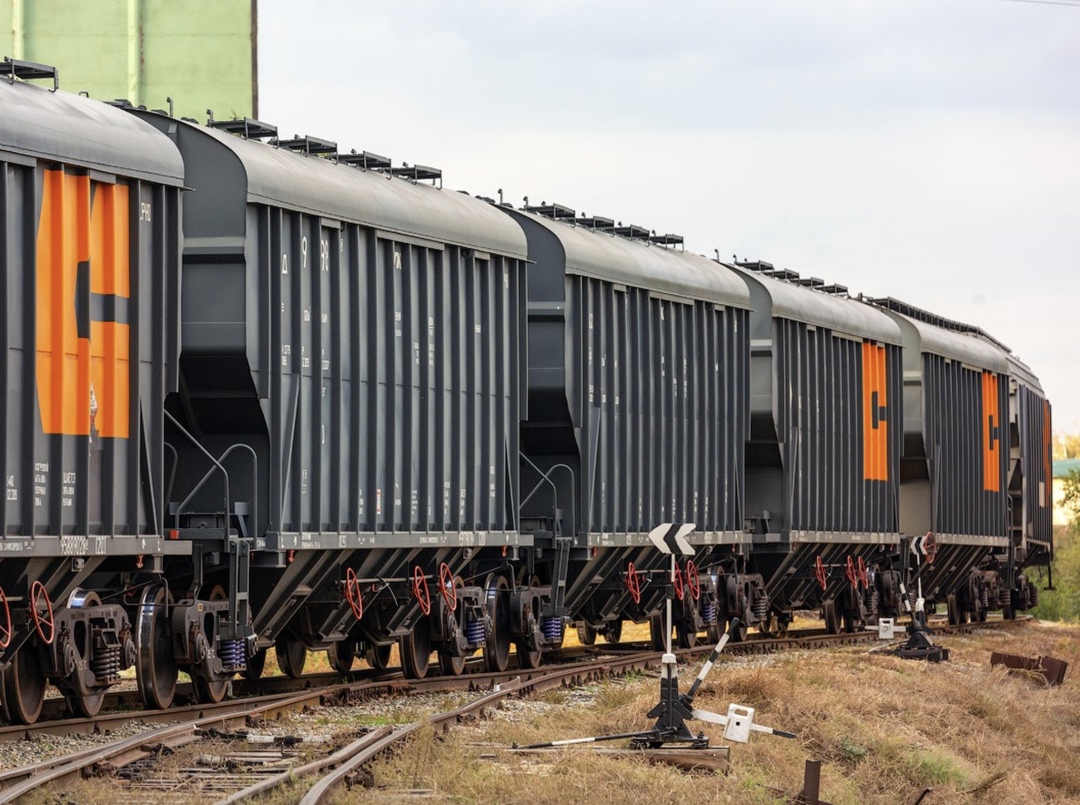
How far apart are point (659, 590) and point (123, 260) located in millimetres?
13466

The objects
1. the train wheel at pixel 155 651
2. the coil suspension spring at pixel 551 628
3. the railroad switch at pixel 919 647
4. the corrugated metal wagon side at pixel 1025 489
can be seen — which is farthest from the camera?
the corrugated metal wagon side at pixel 1025 489

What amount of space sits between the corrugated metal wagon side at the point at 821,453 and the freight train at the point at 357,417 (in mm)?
94

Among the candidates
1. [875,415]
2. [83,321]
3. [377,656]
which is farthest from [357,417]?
[875,415]

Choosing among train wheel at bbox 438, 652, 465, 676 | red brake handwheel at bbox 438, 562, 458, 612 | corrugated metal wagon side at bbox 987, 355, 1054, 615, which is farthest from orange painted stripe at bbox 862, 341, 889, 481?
red brake handwheel at bbox 438, 562, 458, 612

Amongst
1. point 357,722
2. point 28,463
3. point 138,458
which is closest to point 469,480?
point 357,722

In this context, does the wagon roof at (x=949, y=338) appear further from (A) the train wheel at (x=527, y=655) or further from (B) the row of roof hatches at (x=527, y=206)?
(A) the train wheel at (x=527, y=655)

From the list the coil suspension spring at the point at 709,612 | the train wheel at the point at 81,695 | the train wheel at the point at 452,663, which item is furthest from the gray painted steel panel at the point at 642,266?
the train wheel at the point at 81,695

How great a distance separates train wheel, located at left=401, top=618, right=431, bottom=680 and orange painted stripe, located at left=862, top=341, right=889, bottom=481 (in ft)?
47.7

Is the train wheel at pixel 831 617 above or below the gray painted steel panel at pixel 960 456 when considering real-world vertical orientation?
below

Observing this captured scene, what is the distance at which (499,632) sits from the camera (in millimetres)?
23562

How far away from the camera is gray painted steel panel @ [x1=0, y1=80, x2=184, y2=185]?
14.8m

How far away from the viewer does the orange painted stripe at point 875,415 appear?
3509 cm

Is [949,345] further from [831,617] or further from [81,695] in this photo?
[81,695]

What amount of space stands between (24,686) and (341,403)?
16.2 ft
